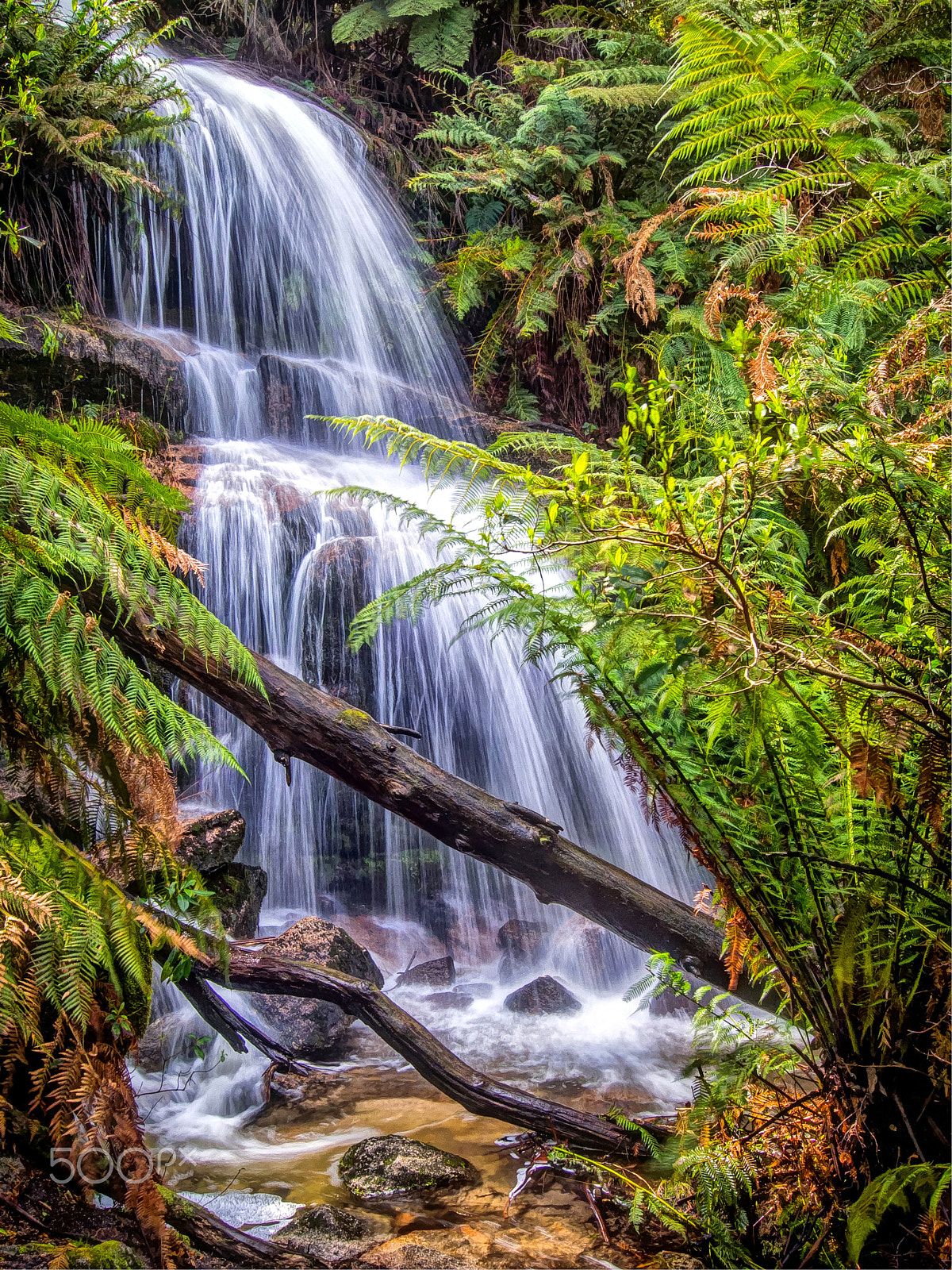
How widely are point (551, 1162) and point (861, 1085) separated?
4.58 feet

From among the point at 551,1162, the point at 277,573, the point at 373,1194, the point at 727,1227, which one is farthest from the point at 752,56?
the point at 277,573

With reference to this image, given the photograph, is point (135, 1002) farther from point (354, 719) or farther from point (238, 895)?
point (238, 895)

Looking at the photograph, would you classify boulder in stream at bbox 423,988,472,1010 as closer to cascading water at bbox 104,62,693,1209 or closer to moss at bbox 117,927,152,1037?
cascading water at bbox 104,62,693,1209

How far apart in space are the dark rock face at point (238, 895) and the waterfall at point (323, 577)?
1.05 ft

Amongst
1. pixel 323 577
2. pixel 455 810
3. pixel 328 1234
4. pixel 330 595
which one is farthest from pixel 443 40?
pixel 328 1234

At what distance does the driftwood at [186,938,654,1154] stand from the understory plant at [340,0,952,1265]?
2.22 feet

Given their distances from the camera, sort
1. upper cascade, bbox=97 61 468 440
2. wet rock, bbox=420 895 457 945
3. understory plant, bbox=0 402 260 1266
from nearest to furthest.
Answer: understory plant, bbox=0 402 260 1266
wet rock, bbox=420 895 457 945
upper cascade, bbox=97 61 468 440

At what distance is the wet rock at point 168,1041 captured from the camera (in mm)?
3533

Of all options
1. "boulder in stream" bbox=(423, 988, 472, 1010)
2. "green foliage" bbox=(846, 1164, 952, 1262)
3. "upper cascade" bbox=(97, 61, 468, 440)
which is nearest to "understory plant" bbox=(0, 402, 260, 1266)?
"green foliage" bbox=(846, 1164, 952, 1262)

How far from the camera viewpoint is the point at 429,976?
466cm

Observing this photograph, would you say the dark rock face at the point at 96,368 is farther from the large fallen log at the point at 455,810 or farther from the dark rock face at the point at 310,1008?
the dark rock face at the point at 310,1008

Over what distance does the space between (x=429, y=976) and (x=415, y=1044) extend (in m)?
2.18

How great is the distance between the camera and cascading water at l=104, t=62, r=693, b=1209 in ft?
16.7

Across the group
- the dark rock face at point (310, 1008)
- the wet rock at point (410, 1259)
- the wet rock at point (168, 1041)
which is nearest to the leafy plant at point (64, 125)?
the dark rock face at point (310, 1008)
